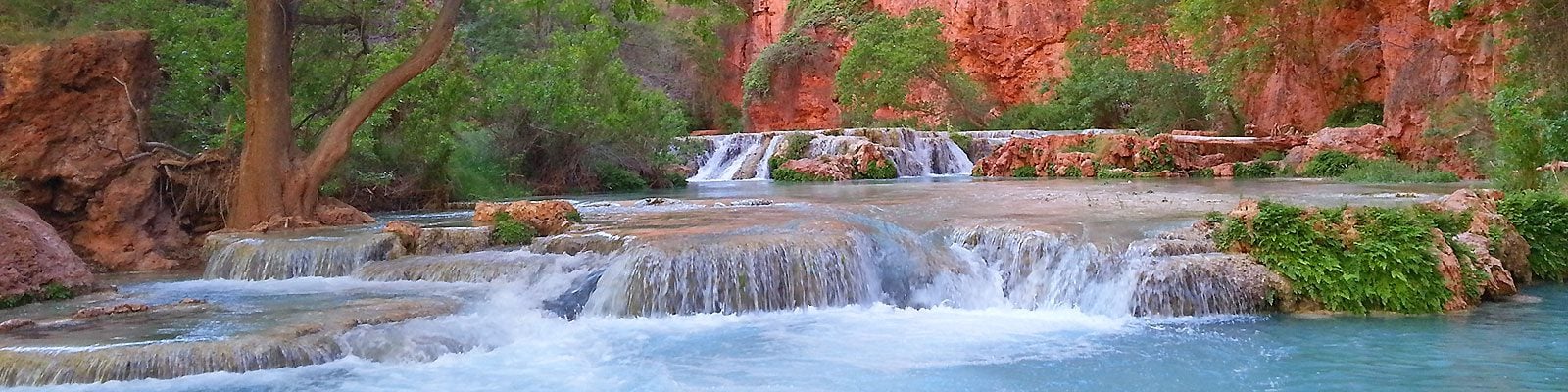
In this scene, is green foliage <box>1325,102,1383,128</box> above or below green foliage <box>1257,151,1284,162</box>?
above

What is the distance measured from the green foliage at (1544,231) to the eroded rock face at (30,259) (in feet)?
38.3

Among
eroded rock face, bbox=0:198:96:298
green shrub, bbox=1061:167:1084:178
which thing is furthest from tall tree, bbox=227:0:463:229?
green shrub, bbox=1061:167:1084:178

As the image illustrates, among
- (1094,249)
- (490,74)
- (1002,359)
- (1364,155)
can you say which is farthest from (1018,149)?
(1002,359)

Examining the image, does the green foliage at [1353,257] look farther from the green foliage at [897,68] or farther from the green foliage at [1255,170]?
the green foliage at [897,68]

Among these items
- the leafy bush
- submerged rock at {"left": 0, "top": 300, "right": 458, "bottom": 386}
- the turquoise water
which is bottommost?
the turquoise water

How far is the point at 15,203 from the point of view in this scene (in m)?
9.20

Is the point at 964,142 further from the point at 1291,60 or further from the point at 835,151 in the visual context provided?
the point at 1291,60

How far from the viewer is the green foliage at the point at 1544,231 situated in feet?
30.2

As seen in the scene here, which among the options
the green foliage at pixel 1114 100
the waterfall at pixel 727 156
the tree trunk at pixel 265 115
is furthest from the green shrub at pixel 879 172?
the tree trunk at pixel 265 115

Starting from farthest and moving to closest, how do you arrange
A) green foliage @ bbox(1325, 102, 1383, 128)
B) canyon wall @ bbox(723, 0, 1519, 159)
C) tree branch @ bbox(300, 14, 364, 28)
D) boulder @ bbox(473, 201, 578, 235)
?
green foliage @ bbox(1325, 102, 1383, 128) → canyon wall @ bbox(723, 0, 1519, 159) → tree branch @ bbox(300, 14, 364, 28) → boulder @ bbox(473, 201, 578, 235)

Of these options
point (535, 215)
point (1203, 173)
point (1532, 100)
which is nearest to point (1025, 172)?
point (1203, 173)

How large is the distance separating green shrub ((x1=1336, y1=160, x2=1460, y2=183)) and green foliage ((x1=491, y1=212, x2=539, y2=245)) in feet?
47.4

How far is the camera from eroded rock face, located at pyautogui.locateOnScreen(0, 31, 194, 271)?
10500mm

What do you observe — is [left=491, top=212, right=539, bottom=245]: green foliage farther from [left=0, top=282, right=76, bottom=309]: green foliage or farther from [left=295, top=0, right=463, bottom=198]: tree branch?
[left=0, top=282, right=76, bottom=309]: green foliage
